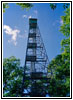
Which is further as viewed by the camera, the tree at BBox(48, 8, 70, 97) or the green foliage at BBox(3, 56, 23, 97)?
the green foliage at BBox(3, 56, 23, 97)

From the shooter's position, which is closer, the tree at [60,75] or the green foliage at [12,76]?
the tree at [60,75]

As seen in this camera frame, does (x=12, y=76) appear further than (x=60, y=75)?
Yes

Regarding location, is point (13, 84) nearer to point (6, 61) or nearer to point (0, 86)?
point (6, 61)

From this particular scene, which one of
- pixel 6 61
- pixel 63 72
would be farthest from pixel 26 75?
pixel 6 61

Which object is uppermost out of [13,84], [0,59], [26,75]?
[0,59]

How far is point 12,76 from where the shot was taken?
1470 cm

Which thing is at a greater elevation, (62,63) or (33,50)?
(33,50)

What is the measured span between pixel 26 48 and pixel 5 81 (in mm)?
3286

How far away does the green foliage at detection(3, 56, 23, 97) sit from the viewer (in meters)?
14.0

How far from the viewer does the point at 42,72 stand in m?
11.0

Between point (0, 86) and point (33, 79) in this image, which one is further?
point (33, 79)

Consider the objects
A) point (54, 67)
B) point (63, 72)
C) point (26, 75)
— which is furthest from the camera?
point (54, 67)

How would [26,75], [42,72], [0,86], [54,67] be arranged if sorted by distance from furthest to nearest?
[54,67] < [26,75] < [42,72] < [0,86]

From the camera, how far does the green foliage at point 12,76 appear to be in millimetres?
13961
